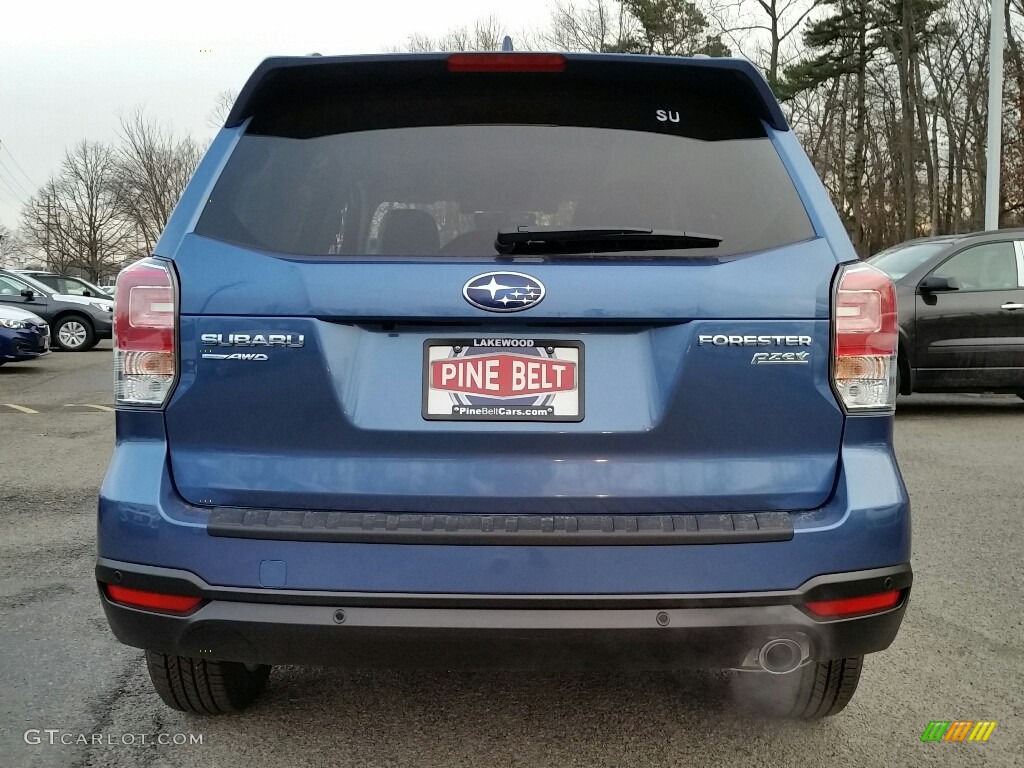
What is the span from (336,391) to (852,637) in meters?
1.31

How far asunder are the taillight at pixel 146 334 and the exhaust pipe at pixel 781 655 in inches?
58.8

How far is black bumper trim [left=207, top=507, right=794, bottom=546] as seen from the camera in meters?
2.14

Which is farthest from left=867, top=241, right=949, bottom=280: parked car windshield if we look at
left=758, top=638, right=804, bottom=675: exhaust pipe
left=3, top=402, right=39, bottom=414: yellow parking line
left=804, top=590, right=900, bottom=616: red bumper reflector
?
left=3, top=402, right=39, bottom=414: yellow parking line

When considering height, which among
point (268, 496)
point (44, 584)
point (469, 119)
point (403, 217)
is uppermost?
point (469, 119)

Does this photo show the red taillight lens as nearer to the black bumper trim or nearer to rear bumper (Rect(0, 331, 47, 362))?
the black bumper trim

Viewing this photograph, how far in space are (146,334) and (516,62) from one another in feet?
3.69

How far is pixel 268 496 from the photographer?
222 centimetres

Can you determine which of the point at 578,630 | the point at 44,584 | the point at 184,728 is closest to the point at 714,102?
the point at 578,630

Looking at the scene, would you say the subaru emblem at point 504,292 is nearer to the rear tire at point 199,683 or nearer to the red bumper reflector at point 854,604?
the red bumper reflector at point 854,604

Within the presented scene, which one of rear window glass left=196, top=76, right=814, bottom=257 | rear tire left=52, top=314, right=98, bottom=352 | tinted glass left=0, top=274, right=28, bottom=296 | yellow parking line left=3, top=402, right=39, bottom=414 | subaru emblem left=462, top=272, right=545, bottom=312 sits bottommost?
rear tire left=52, top=314, right=98, bottom=352

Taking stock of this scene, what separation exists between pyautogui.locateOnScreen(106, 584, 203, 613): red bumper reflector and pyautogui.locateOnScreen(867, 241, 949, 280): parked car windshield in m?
8.16

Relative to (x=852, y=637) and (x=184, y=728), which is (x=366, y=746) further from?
(x=852, y=637)

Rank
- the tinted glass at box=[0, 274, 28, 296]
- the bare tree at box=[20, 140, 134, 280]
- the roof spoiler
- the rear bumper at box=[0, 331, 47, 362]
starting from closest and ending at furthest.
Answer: the roof spoiler, the rear bumper at box=[0, 331, 47, 362], the tinted glass at box=[0, 274, 28, 296], the bare tree at box=[20, 140, 134, 280]

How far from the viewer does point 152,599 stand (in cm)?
227
